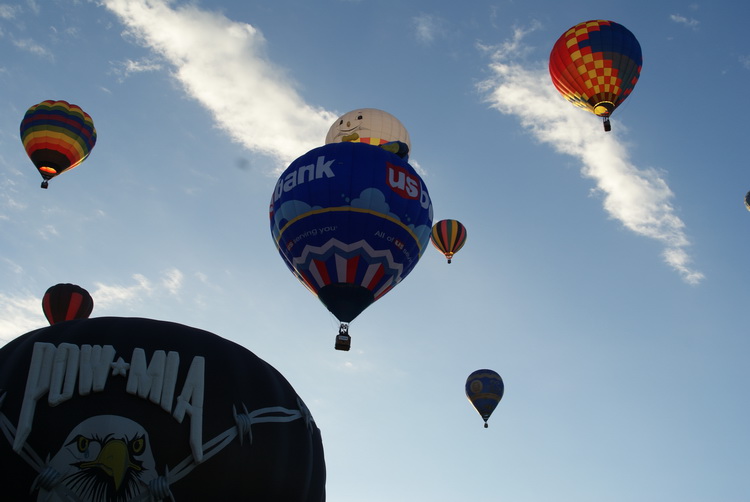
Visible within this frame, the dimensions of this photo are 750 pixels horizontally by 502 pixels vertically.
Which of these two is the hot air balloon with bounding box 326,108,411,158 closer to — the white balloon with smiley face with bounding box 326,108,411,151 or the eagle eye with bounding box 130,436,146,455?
the white balloon with smiley face with bounding box 326,108,411,151

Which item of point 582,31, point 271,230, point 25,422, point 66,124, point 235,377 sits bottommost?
point 25,422

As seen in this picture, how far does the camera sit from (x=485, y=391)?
29.6m

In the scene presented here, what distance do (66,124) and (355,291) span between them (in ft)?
45.5

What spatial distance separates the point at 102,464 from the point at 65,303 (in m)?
13.2

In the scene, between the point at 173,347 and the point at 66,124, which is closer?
the point at 173,347

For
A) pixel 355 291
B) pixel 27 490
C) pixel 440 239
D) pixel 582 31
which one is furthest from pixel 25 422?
pixel 440 239

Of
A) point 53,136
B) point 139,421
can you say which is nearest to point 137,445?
point 139,421

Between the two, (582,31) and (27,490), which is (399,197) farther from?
(27,490)

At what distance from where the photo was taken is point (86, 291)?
61.3 feet

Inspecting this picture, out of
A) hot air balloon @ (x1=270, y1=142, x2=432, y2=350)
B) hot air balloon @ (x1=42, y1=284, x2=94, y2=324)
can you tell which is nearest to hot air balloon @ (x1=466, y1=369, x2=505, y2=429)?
hot air balloon @ (x1=270, y1=142, x2=432, y2=350)

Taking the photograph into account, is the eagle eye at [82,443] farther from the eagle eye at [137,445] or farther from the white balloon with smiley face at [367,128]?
the white balloon with smiley face at [367,128]

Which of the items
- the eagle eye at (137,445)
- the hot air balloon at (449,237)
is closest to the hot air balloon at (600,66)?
the hot air balloon at (449,237)

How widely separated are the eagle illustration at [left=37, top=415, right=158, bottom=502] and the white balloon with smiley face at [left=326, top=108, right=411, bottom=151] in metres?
15.4

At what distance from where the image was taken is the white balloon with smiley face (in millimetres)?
21312
